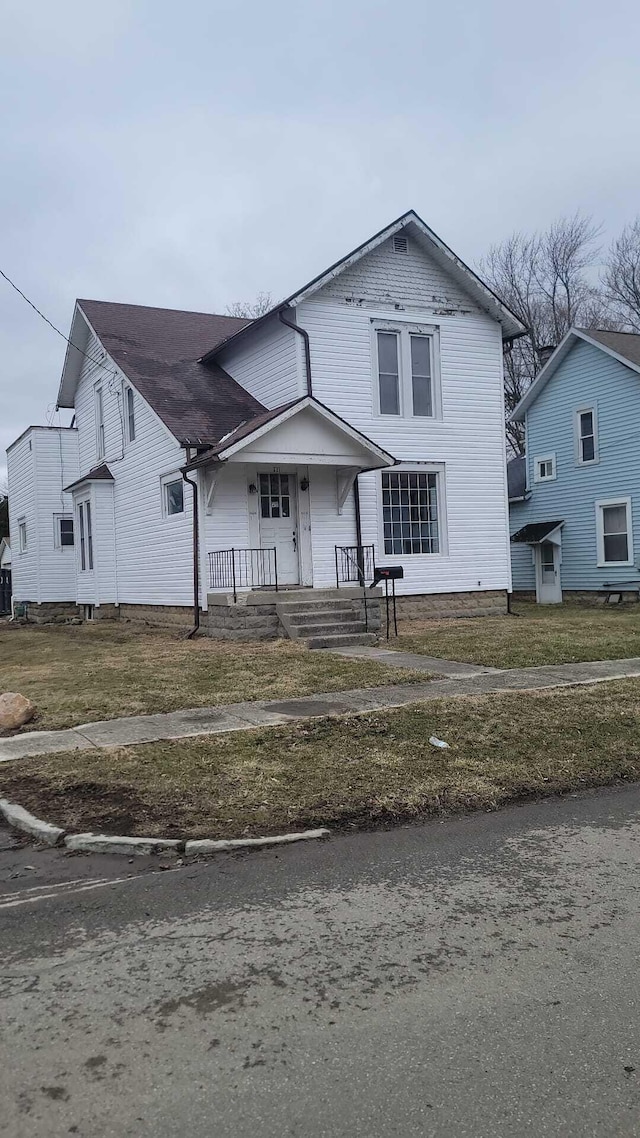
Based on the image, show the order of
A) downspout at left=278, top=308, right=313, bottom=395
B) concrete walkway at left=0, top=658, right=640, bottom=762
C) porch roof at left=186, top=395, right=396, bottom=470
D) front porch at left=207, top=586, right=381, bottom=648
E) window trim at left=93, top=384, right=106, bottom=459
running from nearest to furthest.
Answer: concrete walkway at left=0, top=658, right=640, bottom=762 < front porch at left=207, top=586, right=381, bottom=648 < porch roof at left=186, top=395, right=396, bottom=470 < downspout at left=278, top=308, right=313, bottom=395 < window trim at left=93, top=384, right=106, bottom=459

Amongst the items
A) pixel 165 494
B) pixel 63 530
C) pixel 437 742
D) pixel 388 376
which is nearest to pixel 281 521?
pixel 165 494

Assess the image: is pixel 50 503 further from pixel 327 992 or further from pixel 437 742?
pixel 327 992

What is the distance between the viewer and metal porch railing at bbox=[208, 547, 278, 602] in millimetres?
16422

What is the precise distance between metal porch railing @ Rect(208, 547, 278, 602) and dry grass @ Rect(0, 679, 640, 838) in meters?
8.68

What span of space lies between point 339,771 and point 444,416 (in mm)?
13976

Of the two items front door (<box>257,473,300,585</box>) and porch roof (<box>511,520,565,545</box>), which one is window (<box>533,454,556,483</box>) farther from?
front door (<box>257,473,300,585</box>)

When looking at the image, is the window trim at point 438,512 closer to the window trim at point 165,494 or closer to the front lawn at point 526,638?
the front lawn at point 526,638

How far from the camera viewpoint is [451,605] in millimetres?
19219

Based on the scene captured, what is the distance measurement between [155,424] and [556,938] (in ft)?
52.3

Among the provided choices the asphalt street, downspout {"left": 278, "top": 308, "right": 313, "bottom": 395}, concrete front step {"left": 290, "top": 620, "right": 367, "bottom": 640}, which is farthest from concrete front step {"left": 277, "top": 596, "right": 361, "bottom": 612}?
the asphalt street

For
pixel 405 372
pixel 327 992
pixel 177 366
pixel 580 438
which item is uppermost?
pixel 177 366

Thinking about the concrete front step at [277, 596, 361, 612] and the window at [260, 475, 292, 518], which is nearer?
the concrete front step at [277, 596, 361, 612]

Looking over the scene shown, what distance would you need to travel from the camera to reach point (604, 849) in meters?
4.90

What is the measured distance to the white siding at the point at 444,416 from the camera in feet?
58.6
